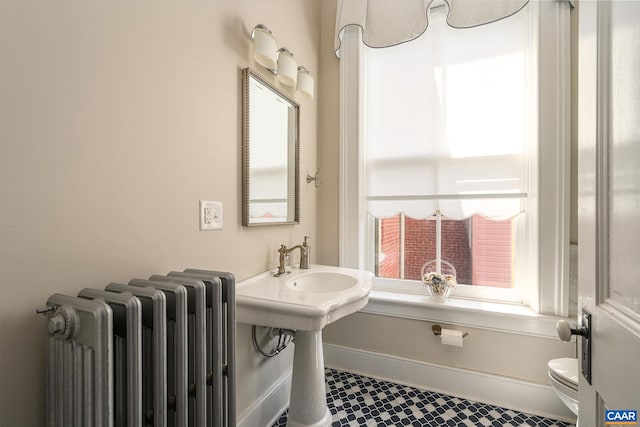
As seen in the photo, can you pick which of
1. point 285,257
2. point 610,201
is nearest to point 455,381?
point 285,257

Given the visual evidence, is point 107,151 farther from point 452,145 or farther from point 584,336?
point 452,145

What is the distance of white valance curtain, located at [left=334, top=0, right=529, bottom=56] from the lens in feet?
5.31

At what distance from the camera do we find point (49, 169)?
700 millimetres

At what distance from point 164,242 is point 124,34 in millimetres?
650

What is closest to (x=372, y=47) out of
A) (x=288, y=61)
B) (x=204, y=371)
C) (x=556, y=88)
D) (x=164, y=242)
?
(x=288, y=61)

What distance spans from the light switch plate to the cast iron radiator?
0.24 meters

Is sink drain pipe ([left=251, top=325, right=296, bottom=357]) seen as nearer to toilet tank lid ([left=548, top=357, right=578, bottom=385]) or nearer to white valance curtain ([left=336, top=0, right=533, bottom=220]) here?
white valance curtain ([left=336, top=0, right=533, bottom=220])

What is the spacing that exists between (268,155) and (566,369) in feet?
5.62

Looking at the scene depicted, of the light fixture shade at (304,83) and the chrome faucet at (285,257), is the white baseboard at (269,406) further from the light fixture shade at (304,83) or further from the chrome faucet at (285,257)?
the light fixture shade at (304,83)

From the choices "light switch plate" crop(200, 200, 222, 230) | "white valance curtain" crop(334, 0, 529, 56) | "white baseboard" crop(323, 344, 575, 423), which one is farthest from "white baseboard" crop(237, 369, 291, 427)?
"white valance curtain" crop(334, 0, 529, 56)

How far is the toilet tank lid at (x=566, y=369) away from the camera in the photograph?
121cm

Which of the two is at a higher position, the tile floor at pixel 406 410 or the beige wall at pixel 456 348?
the beige wall at pixel 456 348

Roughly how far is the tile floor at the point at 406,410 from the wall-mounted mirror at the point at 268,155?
1077mm

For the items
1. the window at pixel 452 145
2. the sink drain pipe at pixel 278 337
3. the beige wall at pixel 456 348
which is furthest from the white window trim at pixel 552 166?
the sink drain pipe at pixel 278 337
